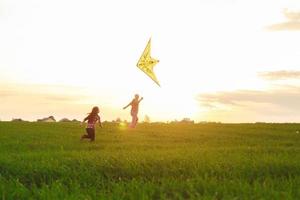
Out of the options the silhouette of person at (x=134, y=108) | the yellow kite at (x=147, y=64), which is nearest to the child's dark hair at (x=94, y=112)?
the yellow kite at (x=147, y=64)

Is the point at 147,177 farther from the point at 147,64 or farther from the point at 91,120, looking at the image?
the point at 147,64

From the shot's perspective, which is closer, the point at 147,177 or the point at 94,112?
the point at 147,177

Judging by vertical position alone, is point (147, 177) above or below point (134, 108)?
below

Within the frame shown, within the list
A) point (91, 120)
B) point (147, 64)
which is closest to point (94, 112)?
point (91, 120)

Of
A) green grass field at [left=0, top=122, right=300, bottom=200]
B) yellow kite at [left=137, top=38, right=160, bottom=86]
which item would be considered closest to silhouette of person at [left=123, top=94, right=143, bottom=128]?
yellow kite at [left=137, top=38, right=160, bottom=86]

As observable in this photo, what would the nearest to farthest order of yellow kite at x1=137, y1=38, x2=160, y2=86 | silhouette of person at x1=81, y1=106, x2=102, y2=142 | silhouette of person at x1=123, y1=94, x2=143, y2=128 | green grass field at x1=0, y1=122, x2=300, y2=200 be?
green grass field at x1=0, y1=122, x2=300, y2=200 < silhouette of person at x1=81, y1=106, x2=102, y2=142 < yellow kite at x1=137, y1=38, x2=160, y2=86 < silhouette of person at x1=123, y1=94, x2=143, y2=128

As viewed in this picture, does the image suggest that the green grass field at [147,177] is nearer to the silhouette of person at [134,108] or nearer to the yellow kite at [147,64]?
the yellow kite at [147,64]

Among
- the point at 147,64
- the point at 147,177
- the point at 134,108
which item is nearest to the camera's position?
the point at 147,177

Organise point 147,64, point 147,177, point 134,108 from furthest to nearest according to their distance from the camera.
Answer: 1. point 134,108
2. point 147,64
3. point 147,177

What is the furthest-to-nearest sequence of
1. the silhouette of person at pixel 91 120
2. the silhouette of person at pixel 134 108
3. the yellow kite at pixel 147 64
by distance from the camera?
the silhouette of person at pixel 134 108 → the yellow kite at pixel 147 64 → the silhouette of person at pixel 91 120

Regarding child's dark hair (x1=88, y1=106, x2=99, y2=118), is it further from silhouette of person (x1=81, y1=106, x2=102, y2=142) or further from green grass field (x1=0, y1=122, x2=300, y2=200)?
green grass field (x1=0, y1=122, x2=300, y2=200)

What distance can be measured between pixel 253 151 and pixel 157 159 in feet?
18.5

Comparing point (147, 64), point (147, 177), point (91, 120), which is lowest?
point (147, 177)

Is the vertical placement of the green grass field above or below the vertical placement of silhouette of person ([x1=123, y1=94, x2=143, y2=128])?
below
